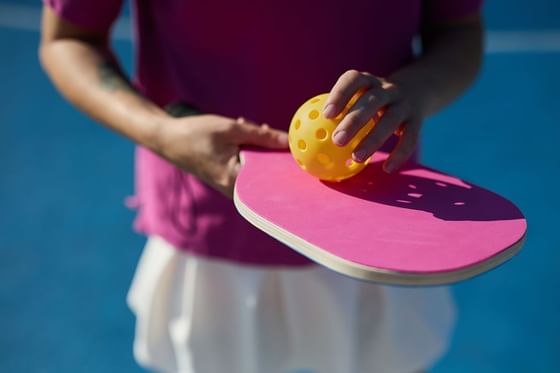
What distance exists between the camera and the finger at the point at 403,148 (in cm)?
56

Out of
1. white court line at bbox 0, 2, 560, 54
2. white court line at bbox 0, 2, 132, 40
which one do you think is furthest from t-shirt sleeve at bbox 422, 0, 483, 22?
white court line at bbox 0, 2, 132, 40

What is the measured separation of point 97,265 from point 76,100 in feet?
2.68

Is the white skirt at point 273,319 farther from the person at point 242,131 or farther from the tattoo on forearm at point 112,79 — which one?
the tattoo on forearm at point 112,79

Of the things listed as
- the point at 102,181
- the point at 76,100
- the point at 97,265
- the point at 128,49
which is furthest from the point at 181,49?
the point at 128,49

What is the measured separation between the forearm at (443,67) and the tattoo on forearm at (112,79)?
0.79 ft

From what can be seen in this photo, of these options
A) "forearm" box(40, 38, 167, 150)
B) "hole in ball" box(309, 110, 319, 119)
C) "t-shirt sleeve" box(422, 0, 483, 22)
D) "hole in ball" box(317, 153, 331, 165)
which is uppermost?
"t-shirt sleeve" box(422, 0, 483, 22)

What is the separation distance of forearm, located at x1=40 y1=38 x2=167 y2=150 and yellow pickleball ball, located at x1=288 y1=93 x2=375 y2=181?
0.15 meters

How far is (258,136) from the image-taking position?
0.61 m

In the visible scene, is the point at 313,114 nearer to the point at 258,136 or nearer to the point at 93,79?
the point at 258,136

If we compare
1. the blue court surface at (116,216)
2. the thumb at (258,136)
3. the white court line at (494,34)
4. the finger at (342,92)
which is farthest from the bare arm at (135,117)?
the white court line at (494,34)

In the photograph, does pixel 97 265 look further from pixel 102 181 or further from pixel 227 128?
pixel 227 128

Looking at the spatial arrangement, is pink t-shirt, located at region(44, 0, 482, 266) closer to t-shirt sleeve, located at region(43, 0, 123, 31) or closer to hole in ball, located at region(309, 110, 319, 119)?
t-shirt sleeve, located at region(43, 0, 123, 31)

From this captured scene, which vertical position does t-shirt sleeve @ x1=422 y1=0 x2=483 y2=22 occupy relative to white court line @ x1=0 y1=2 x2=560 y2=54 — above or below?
above

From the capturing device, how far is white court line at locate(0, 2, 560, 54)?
7.94 ft
